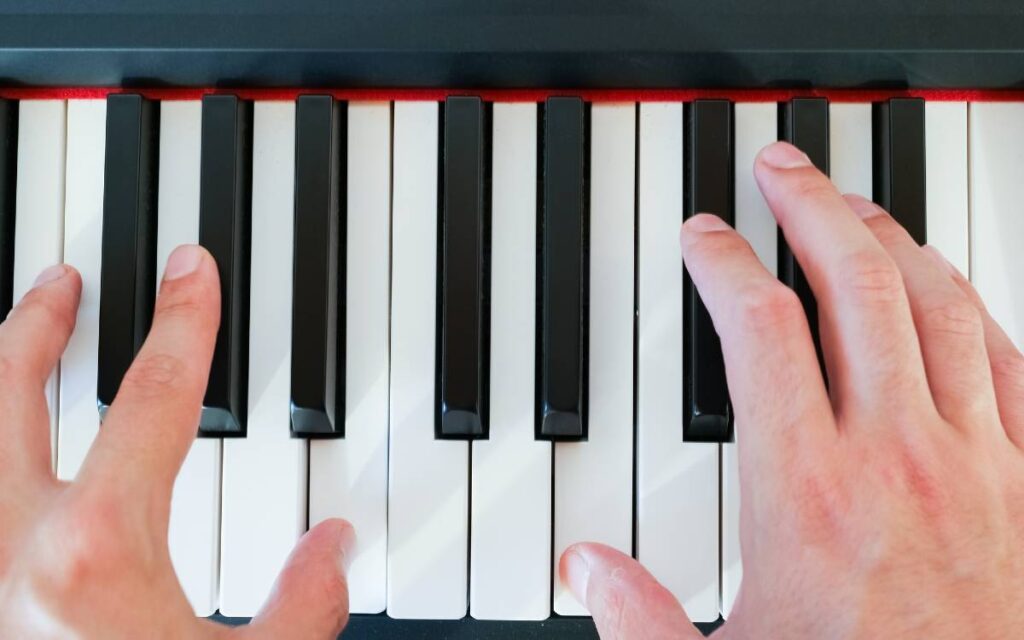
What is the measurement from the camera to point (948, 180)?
806 millimetres

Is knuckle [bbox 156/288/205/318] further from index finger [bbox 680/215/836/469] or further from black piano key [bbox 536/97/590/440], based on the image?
index finger [bbox 680/215/836/469]

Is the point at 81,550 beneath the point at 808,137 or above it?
beneath

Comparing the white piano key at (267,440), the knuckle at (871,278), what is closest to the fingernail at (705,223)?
the knuckle at (871,278)

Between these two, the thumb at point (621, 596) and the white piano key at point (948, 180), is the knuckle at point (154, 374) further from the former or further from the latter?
the white piano key at point (948, 180)

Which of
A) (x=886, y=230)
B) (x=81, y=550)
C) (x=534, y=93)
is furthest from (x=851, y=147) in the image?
(x=81, y=550)

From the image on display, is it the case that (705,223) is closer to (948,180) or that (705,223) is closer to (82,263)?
(948,180)

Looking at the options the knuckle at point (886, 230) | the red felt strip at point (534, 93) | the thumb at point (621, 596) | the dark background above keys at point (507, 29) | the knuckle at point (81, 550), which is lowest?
the thumb at point (621, 596)

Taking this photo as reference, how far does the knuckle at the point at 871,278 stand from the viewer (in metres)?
0.67

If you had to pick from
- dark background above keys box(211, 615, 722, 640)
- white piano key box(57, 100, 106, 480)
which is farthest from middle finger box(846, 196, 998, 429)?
white piano key box(57, 100, 106, 480)

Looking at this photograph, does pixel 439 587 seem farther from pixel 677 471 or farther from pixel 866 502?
pixel 866 502

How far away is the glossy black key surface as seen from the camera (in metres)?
0.76

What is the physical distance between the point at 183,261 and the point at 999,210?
2.53 ft

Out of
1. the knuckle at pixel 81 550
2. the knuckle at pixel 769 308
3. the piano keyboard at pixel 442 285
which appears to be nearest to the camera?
the knuckle at pixel 81 550

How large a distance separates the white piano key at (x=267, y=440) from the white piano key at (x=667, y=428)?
0.33 metres
